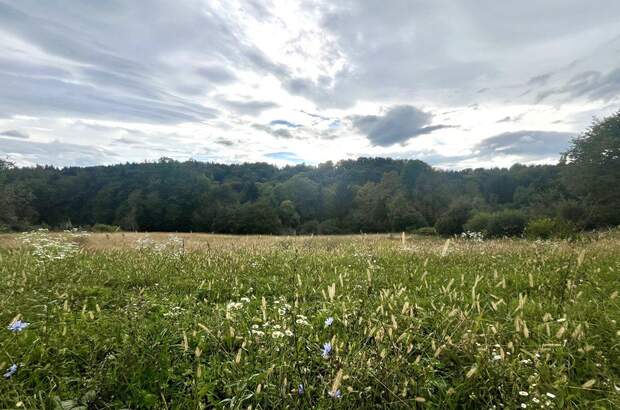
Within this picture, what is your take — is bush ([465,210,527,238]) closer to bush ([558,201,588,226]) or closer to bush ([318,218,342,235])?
bush ([558,201,588,226])

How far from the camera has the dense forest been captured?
6212 centimetres

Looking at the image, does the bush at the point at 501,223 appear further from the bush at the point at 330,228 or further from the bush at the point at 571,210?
the bush at the point at 330,228

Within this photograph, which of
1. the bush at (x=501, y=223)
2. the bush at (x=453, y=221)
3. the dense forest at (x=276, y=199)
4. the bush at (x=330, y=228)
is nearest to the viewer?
the bush at (x=501, y=223)

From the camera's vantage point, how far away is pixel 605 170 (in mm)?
35938

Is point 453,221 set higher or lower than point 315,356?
lower

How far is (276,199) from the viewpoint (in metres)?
98.1

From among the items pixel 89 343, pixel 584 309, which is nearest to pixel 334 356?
pixel 89 343

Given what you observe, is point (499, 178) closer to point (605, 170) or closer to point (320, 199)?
point (320, 199)

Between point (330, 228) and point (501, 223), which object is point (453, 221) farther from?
point (330, 228)

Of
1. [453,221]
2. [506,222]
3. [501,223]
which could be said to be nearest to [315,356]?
[501,223]

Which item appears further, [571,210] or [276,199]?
[276,199]

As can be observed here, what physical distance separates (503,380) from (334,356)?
1276mm

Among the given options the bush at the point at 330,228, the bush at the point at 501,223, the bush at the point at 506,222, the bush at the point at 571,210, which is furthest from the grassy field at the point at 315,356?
the bush at the point at 330,228

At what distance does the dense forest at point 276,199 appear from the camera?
62.1 m
